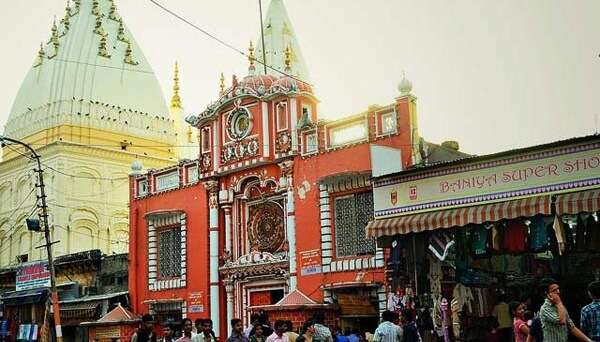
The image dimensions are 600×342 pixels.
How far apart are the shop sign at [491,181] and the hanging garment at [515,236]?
0.56 metres

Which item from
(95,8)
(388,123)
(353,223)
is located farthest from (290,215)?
(95,8)

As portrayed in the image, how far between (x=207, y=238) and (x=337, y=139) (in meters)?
6.30

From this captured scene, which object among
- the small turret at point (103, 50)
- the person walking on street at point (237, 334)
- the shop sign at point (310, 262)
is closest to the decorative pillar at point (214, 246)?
the shop sign at point (310, 262)

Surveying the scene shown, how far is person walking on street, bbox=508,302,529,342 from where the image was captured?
1019 cm

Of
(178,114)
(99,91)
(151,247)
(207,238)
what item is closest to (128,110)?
(99,91)

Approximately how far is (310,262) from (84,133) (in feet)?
75.7

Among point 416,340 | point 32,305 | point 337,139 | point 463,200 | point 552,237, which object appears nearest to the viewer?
point 416,340

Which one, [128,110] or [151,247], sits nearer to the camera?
[151,247]

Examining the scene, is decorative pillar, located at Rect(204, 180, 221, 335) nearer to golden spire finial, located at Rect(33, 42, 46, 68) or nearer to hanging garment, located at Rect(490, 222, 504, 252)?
hanging garment, located at Rect(490, 222, 504, 252)

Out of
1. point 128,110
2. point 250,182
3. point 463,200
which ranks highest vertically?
point 128,110

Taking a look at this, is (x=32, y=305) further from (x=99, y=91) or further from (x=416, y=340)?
(x=416, y=340)

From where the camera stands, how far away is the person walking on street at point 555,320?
333 inches

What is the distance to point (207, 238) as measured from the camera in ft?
84.4

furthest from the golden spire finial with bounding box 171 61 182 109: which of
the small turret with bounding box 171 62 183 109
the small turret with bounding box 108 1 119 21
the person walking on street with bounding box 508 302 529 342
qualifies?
the person walking on street with bounding box 508 302 529 342
